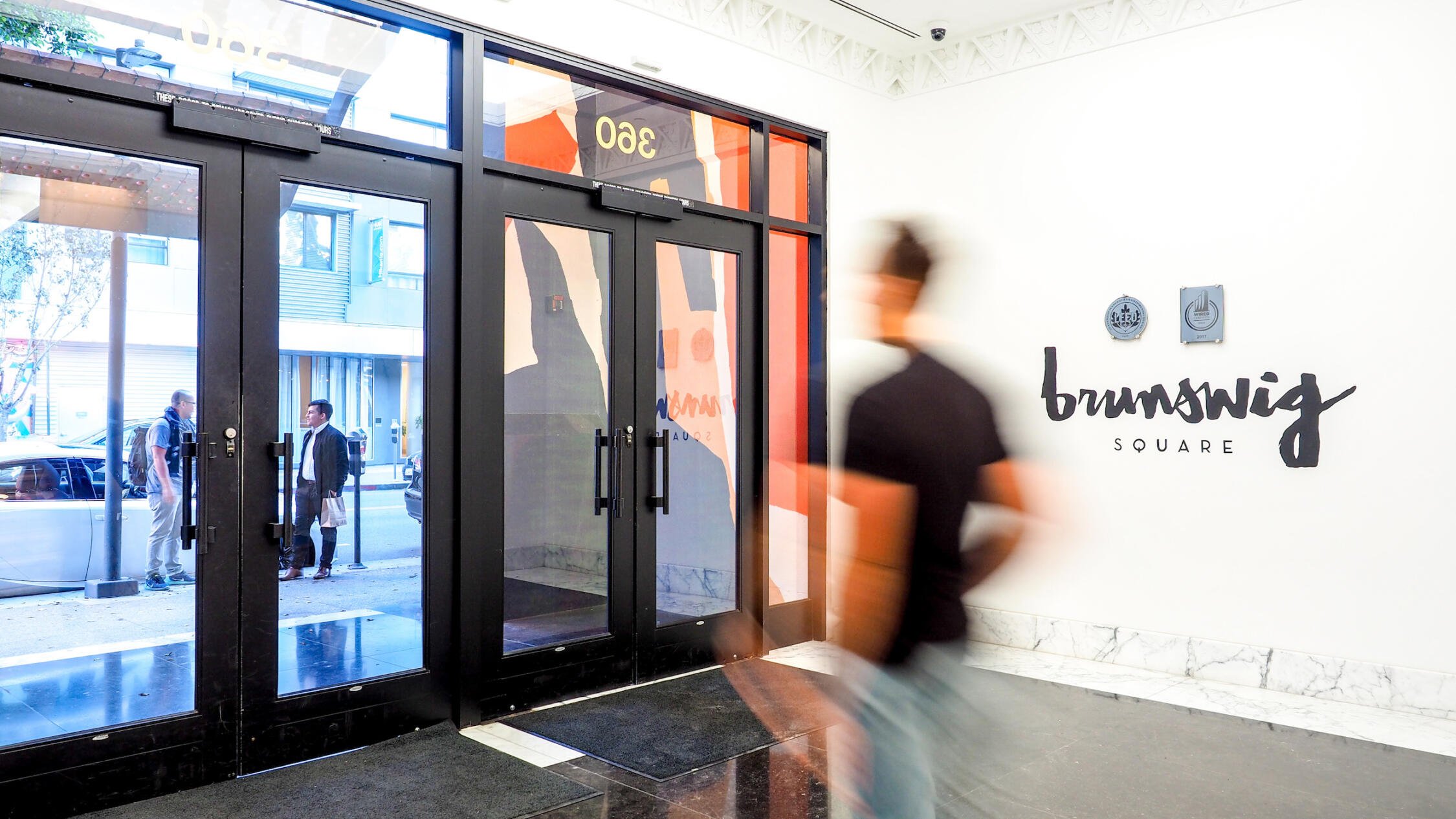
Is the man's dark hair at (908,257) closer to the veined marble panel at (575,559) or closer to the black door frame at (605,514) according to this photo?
the black door frame at (605,514)

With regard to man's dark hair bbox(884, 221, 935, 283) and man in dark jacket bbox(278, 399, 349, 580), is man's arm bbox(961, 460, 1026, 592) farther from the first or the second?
man in dark jacket bbox(278, 399, 349, 580)

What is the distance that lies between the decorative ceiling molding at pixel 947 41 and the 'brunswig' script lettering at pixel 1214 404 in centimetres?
161

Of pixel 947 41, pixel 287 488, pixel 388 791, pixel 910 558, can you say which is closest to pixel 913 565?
pixel 910 558

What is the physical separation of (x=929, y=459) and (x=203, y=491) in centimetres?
261

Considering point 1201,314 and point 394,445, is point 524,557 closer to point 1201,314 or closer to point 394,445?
point 394,445

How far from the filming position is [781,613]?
5363 mm

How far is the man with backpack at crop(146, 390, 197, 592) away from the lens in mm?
3275

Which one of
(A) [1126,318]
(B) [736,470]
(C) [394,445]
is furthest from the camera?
(B) [736,470]

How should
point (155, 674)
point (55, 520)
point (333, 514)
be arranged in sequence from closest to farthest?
point (55, 520), point (155, 674), point (333, 514)

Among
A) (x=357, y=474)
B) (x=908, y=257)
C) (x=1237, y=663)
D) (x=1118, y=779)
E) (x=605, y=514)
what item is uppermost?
(x=908, y=257)

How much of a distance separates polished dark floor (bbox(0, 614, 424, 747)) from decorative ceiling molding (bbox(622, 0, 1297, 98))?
9.81 ft

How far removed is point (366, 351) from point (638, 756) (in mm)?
1824

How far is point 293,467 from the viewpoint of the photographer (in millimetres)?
3607

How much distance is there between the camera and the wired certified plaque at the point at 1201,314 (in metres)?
4.78
